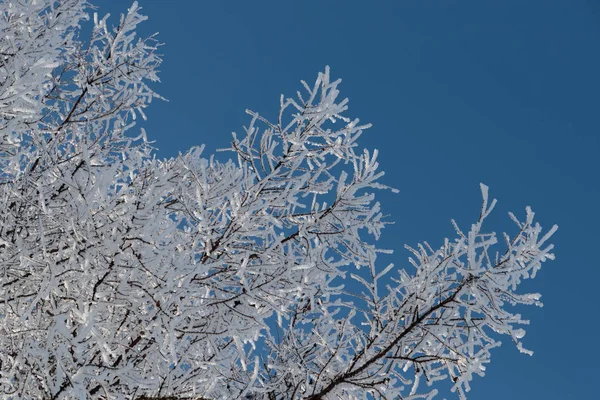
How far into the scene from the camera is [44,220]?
3.89m

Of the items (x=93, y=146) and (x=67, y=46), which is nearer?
(x=93, y=146)

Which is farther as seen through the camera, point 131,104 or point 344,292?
point 131,104

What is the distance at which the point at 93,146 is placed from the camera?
4.93m

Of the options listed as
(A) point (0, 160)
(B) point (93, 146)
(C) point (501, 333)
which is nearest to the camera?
(C) point (501, 333)

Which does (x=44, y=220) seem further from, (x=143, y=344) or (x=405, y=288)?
(x=405, y=288)

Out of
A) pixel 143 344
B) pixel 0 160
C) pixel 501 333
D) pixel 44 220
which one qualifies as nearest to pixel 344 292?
pixel 501 333

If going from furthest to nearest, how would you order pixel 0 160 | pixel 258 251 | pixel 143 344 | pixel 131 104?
pixel 131 104
pixel 0 160
pixel 143 344
pixel 258 251

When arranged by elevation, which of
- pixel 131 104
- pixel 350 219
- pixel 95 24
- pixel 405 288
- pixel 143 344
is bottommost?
pixel 143 344

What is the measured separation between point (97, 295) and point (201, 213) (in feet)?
2.73

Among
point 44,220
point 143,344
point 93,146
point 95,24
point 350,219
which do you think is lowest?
point 143,344

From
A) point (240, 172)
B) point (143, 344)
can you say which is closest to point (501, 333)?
point (240, 172)

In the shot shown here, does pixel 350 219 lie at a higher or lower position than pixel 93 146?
lower

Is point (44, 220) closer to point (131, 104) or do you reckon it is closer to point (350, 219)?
point (131, 104)

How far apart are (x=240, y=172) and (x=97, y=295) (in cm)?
120
